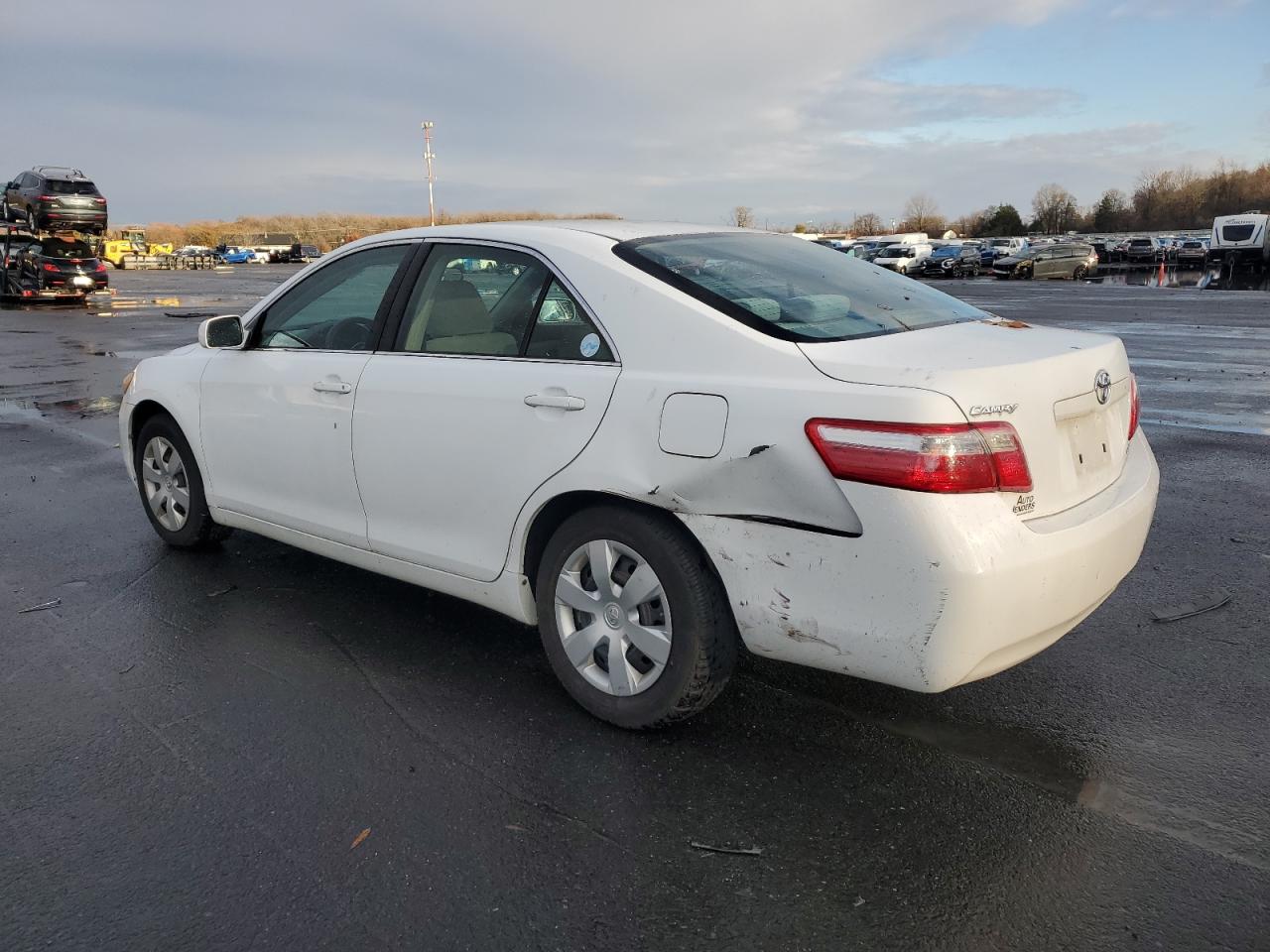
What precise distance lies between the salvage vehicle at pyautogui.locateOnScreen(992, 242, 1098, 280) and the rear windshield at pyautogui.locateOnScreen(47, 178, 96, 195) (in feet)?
123

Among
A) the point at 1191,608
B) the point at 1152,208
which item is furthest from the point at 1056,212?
the point at 1191,608

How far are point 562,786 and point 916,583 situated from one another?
1.21 metres

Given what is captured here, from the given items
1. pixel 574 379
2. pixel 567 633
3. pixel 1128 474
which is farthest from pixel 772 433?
pixel 1128 474

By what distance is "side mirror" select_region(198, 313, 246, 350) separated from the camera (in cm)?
466

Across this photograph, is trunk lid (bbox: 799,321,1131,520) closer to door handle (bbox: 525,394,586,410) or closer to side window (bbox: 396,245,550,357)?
door handle (bbox: 525,394,586,410)

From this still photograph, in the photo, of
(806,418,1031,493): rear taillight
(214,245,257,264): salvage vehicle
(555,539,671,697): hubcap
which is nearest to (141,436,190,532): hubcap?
(555,539,671,697): hubcap

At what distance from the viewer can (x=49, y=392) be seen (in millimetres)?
11305

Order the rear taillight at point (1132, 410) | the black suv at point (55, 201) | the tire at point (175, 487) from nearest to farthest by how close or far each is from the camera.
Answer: the rear taillight at point (1132, 410), the tire at point (175, 487), the black suv at point (55, 201)

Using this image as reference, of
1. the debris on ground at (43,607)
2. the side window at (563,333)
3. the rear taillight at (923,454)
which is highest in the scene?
the side window at (563,333)

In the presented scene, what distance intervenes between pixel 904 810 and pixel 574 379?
5.39ft

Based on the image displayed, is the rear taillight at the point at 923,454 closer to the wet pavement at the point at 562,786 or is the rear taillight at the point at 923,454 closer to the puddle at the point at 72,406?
the wet pavement at the point at 562,786

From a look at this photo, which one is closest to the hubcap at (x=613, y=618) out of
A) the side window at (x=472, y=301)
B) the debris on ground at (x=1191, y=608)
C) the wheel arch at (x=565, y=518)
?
the wheel arch at (x=565, y=518)

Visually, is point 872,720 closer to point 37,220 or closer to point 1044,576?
point 1044,576

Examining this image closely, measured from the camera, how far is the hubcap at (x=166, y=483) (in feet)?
17.0
